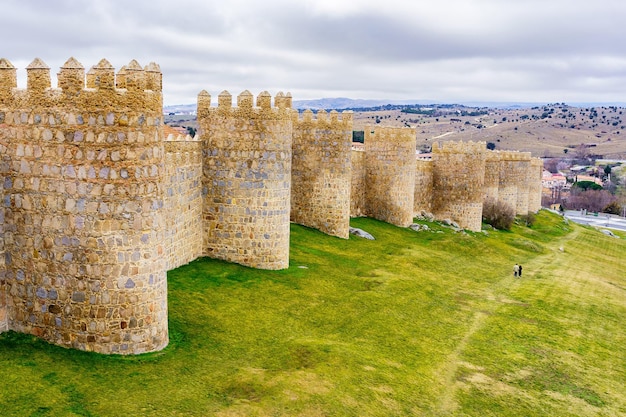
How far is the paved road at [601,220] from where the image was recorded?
60409 mm

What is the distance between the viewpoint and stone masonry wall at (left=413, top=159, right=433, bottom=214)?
3581 centimetres

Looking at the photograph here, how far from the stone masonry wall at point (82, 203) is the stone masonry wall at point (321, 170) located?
14.1 metres

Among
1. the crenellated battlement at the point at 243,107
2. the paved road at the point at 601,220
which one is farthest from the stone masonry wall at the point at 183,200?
the paved road at the point at 601,220

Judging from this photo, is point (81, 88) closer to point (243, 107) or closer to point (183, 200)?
point (183, 200)

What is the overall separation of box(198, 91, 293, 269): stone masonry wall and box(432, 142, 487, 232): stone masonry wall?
2041 centimetres

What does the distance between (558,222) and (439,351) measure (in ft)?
127

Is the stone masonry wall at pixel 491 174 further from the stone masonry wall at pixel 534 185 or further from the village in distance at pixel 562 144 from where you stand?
the village in distance at pixel 562 144

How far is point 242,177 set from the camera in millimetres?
17609

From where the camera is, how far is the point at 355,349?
13.2 metres

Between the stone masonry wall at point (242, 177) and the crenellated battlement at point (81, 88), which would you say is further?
the stone masonry wall at point (242, 177)

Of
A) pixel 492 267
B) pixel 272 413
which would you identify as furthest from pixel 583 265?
pixel 272 413

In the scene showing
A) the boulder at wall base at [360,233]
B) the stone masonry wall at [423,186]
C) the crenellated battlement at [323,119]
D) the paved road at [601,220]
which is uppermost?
the crenellated battlement at [323,119]

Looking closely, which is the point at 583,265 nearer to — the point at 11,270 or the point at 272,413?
the point at 272,413

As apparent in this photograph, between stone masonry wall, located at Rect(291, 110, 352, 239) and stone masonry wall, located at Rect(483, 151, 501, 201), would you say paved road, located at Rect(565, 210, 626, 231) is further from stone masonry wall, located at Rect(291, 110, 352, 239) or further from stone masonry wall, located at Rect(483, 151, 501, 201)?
stone masonry wall, located at Rect(291, 110, 352, 239)
